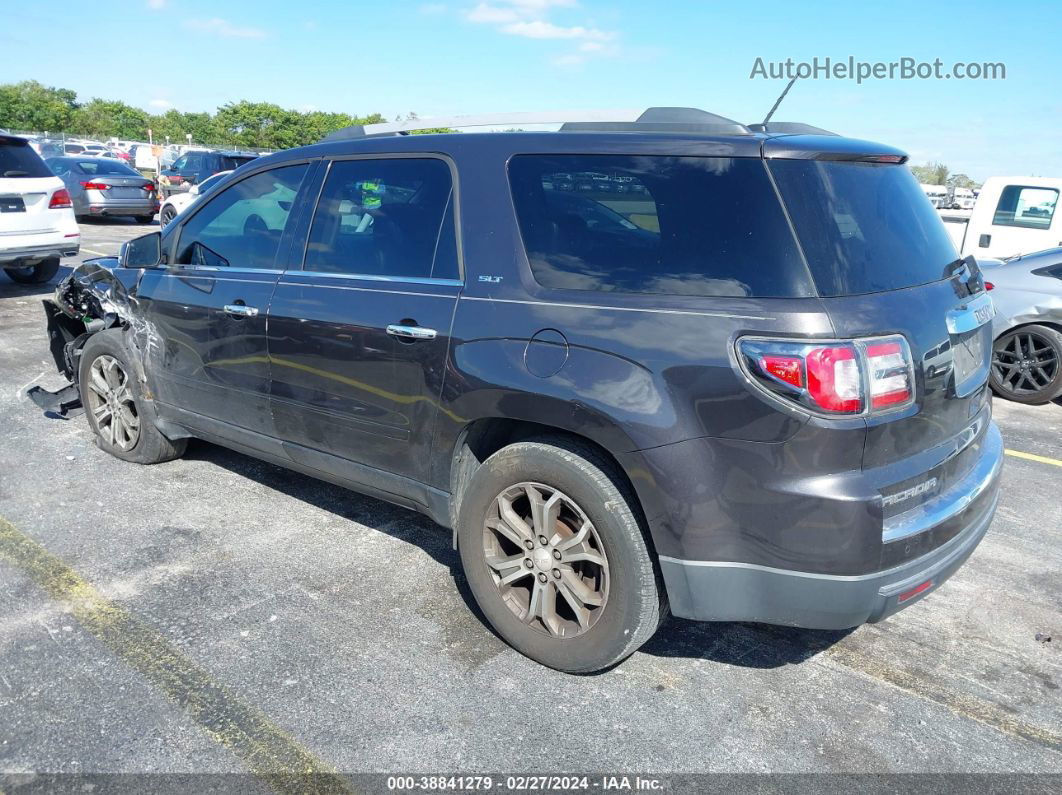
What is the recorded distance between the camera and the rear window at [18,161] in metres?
9.38

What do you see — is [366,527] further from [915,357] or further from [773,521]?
[915,357]

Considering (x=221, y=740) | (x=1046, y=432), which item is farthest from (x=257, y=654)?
(x=1046, y=432)

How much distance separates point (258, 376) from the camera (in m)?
3.86

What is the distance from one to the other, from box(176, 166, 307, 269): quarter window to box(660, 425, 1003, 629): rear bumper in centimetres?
240

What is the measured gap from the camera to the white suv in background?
9.34m

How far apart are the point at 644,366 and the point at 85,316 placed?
12.9 ft

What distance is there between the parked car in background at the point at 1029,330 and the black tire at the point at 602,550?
18.4 ft

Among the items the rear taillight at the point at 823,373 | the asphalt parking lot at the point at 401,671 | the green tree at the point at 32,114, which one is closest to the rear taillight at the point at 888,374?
the rear taillight at the point at 823,373

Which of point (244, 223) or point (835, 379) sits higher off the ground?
point (244, 223)

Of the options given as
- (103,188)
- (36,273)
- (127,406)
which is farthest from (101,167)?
(127,406)

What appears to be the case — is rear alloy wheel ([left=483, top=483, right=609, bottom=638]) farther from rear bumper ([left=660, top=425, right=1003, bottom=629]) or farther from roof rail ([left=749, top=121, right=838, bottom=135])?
roof rail ([left=749, top=121, right=838, bottom=135])

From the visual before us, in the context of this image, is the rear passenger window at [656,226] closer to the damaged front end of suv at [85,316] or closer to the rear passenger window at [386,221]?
the rear passenger window at [386,221]

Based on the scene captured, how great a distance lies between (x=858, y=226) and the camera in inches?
105

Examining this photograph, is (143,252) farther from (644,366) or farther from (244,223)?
(644,366)
